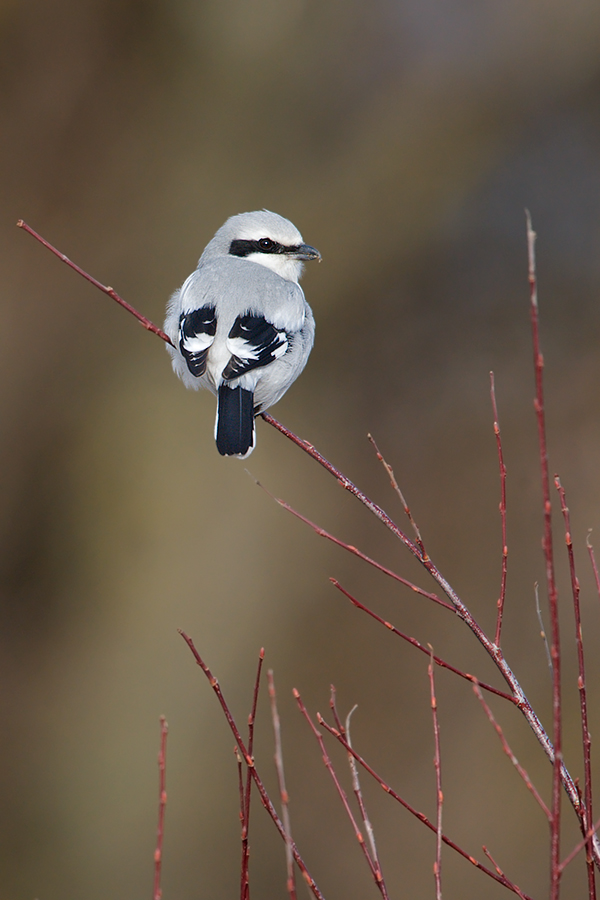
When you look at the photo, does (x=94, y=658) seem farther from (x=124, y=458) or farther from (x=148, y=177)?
(x=148, y=177)

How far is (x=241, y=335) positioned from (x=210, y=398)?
3209 millimetres

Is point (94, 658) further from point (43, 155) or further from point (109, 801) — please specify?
point (43, 155)

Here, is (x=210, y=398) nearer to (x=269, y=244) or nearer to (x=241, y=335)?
(x=269, y=244)

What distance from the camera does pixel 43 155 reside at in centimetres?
571

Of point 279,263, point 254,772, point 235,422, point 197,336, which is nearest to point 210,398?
point 279,263

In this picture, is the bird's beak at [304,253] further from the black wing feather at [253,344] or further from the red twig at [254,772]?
the red twig at [254,772]

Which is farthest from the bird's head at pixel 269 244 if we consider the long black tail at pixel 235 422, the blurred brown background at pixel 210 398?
the blurred brown background at pixel 210 398

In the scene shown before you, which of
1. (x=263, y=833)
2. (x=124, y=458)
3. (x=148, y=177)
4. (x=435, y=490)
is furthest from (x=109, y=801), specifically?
(x=148, y=177)

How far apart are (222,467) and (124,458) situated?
0.70 meters

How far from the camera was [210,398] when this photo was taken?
566 cm

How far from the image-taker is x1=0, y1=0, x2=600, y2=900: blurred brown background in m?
5.49

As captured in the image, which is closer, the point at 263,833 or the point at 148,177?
the point at 263,833

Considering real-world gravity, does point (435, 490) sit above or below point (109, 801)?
above

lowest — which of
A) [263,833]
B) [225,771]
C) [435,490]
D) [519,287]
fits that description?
[263,833]
